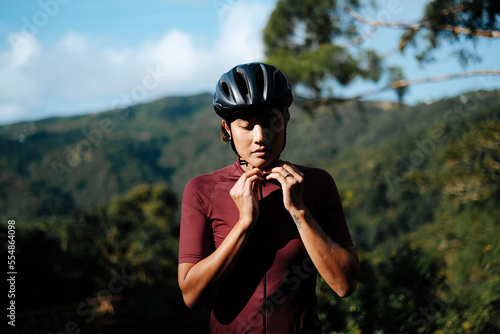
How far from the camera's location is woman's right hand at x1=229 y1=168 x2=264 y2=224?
157cm

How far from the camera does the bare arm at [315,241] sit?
1591 millimetres

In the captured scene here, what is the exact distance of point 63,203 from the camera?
264ft

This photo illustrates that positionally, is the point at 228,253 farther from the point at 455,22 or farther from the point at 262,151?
the point at 455,22

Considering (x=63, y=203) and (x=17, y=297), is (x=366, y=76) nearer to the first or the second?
(x=17, y=297)

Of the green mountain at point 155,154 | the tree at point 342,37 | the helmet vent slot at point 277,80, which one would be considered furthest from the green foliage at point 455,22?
the green mountain at point 155,154

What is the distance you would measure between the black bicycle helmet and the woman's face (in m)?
0.05

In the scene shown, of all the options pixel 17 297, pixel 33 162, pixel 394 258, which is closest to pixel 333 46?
pixel 394 258

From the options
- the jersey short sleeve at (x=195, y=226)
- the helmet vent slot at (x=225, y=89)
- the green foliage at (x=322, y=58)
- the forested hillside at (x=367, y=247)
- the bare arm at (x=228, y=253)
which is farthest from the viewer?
the green foliage at (x=322, y=58)

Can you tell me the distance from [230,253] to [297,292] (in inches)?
12.6

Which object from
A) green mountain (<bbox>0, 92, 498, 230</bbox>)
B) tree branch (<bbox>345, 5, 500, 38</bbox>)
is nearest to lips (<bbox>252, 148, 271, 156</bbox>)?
tree branch (<bbox>345, 5, 500, 38</bbox>)

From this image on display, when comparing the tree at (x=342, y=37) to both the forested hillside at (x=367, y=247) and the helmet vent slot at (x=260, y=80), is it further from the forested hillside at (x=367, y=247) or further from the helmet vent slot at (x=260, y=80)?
the helmet vent slot at (x=260, y=80)

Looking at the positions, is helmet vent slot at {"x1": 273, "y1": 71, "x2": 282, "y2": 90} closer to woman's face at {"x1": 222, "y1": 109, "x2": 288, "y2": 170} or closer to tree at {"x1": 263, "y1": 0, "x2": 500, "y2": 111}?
woman's face at {"x1": 222, "y1": 109, "x2": 288, "y2": 170}

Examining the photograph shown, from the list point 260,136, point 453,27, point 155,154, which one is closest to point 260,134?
point 260,136

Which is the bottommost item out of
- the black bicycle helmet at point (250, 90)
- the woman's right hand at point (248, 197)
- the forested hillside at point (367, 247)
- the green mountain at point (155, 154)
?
the green mountain at point (155, 154)
